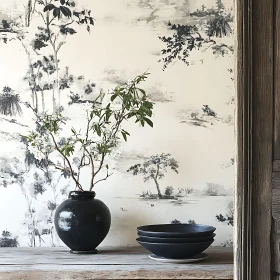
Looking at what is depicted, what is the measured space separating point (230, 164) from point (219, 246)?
35cm

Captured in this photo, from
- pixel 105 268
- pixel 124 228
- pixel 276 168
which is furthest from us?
pixel 124 228

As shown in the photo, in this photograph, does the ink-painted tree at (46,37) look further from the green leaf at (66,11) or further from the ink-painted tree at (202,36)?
the ink-painted tree at (202,36)

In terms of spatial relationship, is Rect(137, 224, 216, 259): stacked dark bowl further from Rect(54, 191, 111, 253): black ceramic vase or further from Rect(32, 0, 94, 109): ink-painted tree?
Rect(32, 0, 94, 109): ink-painted tree

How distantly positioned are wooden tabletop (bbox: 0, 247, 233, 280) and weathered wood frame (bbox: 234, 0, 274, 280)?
181mm

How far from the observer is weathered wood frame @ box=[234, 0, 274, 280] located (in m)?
1.70

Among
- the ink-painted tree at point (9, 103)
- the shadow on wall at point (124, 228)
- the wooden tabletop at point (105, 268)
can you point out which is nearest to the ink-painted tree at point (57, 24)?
the ink-painted tree at point (9, 103)

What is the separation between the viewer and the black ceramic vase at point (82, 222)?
2.12 meters

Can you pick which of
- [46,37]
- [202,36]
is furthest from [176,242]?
[46,37]

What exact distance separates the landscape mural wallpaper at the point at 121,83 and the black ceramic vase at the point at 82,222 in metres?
0.25

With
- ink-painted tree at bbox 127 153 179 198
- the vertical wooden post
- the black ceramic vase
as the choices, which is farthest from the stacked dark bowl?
ink-painted tree at bbox 127 153 179 198

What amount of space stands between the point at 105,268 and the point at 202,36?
111 centimetres

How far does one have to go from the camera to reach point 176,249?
1949mm

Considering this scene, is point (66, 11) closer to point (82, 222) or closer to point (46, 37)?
point (46, 37)

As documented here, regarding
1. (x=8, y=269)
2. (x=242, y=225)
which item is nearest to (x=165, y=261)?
(x=242, y=225)
